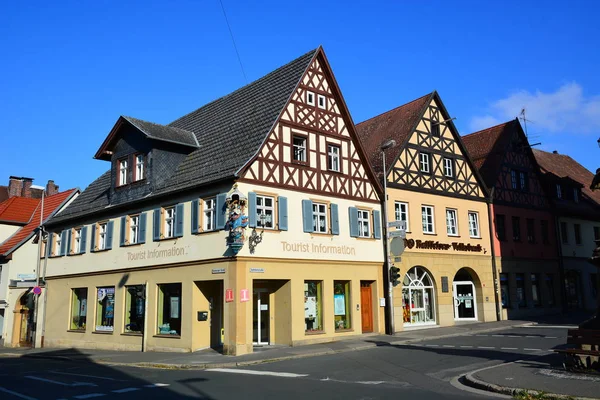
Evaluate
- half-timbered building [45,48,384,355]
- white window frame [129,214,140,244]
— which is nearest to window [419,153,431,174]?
half-timbered building [45,48,384,355]

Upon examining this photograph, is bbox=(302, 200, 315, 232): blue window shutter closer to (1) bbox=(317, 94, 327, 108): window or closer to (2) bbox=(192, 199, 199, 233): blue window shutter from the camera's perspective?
(2) bbox=(192, 199, 199, 233): blue window shutter

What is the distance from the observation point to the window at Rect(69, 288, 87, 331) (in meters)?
28.4

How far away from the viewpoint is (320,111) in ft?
80.4

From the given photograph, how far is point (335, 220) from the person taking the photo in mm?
23906

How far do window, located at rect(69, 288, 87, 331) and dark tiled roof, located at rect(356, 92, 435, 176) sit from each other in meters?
16.7

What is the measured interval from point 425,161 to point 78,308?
20.3 meters

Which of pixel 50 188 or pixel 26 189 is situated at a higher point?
pixel 50 188

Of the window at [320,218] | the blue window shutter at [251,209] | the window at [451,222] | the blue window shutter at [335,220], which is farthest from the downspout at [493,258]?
the blue window shutter at [251,209]

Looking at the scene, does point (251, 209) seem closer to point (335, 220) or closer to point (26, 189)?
point (335, 220)

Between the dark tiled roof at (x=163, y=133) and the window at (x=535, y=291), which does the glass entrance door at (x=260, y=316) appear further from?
the window at (x=535, y=291)

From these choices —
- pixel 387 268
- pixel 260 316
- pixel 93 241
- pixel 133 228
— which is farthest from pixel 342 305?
pixel 93 241

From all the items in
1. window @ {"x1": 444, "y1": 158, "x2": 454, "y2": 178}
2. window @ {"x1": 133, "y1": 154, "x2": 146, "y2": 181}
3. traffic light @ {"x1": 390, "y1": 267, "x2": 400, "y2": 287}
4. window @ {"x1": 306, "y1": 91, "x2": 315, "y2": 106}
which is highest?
window @ {"x1": 306, "y1": 91, "x2": 315, "y2": 106}

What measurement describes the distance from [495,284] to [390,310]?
953 cm

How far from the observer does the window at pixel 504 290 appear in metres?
32.2
